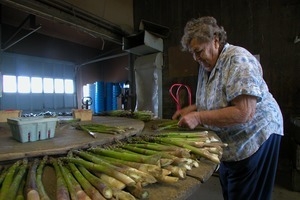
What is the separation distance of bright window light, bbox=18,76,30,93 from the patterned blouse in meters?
6.46

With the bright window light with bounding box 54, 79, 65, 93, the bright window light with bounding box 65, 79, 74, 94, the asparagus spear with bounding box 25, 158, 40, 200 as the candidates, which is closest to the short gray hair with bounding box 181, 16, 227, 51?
the asparagus spear with bounding box 25, 158, 40, 200

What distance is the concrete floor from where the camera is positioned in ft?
8.15

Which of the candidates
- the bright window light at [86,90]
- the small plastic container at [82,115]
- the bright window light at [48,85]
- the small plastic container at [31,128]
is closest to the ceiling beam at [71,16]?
the small plastic container at [82,115]

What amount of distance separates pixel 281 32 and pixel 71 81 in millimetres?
6538

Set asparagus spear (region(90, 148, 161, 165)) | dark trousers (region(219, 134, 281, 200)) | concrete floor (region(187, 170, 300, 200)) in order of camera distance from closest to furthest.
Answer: asparagus spear (region(90, 148, 161, 165)) < dark trousers (region(219, 134, 281, 200)) < concrete floor (region(187, 170, 300, 200))

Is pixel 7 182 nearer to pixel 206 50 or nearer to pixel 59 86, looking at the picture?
pixel 206 50

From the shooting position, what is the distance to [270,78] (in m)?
3.07

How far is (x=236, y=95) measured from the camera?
1.06 meters

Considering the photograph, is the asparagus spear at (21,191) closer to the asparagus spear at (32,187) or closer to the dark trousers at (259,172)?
the asparagus spear at (32,187)

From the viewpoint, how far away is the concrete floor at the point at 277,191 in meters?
2.48

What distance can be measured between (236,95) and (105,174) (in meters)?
0.76

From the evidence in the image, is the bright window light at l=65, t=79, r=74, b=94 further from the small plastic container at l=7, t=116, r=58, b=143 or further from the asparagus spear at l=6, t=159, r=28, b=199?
the asparagus spear at l=6, t=159, r=28, b=199

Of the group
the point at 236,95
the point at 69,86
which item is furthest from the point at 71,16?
the point at 69,86

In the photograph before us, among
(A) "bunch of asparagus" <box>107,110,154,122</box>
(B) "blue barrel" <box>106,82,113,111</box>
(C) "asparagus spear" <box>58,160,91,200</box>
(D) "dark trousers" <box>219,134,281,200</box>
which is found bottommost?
(D) "dark trousers" <box>219,134,281,200</box>
